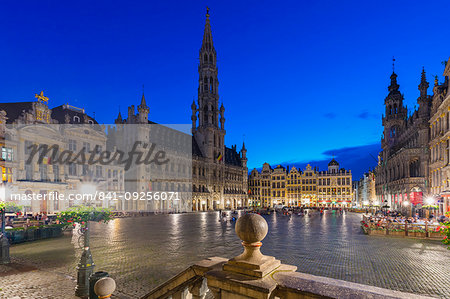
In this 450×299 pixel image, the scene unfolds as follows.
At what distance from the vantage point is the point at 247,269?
149 inches

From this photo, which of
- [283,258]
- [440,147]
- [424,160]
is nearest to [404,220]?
[440,147]

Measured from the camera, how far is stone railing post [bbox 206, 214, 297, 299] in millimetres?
3631

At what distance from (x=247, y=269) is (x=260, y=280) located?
0.22 m

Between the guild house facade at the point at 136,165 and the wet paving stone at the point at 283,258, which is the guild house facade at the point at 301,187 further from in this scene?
the wet paving stone at the point at 283,258

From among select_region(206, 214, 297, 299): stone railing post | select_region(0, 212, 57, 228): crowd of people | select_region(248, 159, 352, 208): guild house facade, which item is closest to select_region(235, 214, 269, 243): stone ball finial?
select_region(206, 214, 297, 299): stone railing post

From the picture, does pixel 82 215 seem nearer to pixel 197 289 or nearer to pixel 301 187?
pixel 197 289

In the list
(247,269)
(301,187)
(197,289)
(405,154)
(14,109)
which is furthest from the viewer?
(301,187)

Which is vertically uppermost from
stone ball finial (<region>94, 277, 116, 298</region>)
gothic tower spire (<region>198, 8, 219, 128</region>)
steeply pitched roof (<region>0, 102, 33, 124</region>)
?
gothic tower spire (<region>198, 8, 219, 128</region>)

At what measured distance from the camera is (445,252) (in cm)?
1648

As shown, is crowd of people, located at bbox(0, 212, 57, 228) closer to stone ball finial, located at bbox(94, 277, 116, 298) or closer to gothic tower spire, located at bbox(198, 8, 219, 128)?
stone ball finial, located at bbox(94, 277, 116, 298)

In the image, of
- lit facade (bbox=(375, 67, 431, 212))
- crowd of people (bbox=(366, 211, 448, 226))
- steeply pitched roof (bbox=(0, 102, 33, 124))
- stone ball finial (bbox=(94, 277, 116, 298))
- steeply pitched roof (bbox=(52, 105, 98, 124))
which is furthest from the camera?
steeply pitched roof (bbox=(52, 105, 98, 124))

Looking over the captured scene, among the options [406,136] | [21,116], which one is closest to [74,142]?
[21,116]

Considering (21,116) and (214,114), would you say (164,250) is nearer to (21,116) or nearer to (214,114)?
(21,116)

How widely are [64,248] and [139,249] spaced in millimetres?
4663
